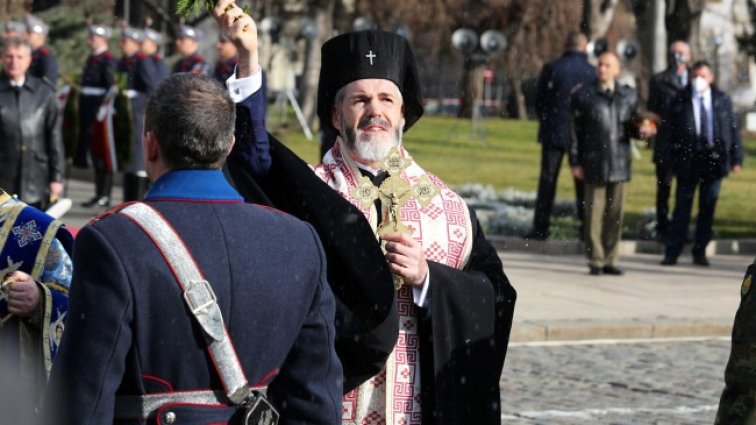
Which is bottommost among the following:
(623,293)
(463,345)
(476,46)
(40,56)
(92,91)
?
(476,46)

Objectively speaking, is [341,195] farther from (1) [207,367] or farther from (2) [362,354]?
(1) [207,367]

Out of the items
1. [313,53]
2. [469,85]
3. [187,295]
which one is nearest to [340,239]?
[187,295]

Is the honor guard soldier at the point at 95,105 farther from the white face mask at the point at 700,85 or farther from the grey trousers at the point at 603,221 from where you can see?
the white face mask at the point at 700,85

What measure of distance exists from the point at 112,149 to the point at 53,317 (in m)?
15.0

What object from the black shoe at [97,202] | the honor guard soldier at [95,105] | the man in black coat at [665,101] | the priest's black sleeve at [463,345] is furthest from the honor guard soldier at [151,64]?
the priest's black sleeve at [463,345]

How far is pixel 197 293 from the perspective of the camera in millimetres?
3525

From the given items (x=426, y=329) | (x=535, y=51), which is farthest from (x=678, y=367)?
(x=535, y=51)

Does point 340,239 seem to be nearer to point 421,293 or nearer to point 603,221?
point 421,293

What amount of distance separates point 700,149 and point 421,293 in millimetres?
11387

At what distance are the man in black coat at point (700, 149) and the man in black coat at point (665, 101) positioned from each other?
137 millimetres

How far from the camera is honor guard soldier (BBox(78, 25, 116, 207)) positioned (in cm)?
1991

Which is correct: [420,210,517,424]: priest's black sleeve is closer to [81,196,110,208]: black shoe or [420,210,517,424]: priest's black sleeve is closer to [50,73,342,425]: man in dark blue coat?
[50,73,342,425]: man in dark blue coat

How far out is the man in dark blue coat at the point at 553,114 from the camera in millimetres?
16844

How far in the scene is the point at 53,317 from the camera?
15.8 feet
